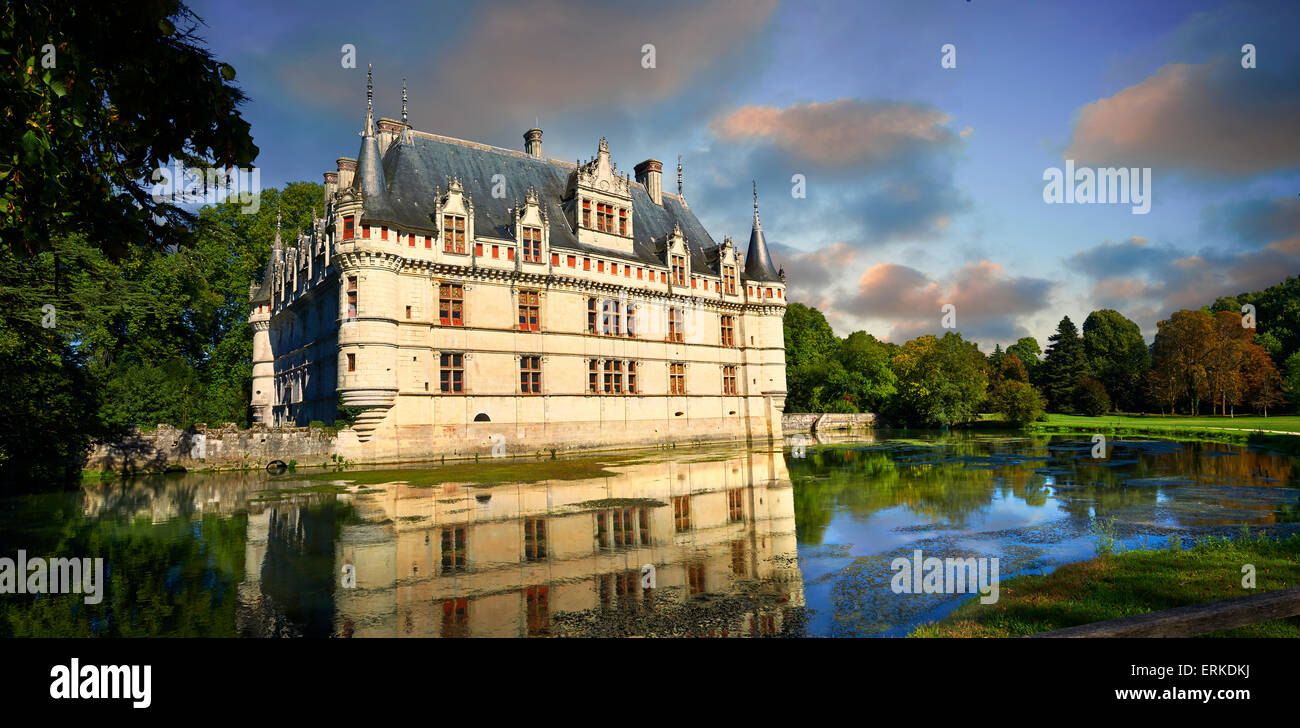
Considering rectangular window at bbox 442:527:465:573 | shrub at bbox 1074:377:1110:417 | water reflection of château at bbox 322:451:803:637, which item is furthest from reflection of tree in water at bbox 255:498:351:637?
shrub at bbox 1074:377:1110:417

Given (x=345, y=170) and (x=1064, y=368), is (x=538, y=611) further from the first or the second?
(x=1064, y=368)

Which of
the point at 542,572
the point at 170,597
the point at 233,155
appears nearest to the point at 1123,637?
the point at 542,572

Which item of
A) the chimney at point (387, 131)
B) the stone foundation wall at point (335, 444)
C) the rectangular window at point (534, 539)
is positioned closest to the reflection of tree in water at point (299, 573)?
the rectangular window at point (534, 539)

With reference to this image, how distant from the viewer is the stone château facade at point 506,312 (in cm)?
2912

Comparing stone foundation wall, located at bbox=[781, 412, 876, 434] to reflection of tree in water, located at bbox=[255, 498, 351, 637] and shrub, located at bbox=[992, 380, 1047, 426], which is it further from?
reflection of tree in water, located at bbox=[255, 498, 351, 637]

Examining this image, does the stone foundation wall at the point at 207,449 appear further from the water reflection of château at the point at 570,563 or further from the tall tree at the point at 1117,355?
the tall tree at the point at 1117,355

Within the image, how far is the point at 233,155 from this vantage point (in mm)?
5781

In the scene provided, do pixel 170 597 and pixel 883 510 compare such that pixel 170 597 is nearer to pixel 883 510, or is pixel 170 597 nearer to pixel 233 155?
pixel 233 155

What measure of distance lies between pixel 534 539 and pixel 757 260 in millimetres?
36309

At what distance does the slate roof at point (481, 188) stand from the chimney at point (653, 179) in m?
1.64

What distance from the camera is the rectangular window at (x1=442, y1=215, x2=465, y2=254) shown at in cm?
3112

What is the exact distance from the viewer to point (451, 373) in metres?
31.1

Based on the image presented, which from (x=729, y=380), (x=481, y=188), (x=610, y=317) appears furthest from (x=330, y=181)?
(x=729, y=380)
